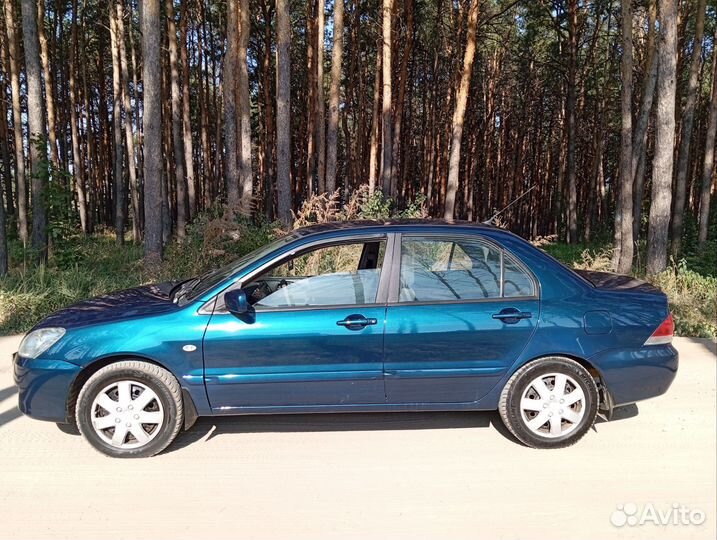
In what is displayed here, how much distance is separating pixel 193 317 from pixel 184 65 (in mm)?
17425

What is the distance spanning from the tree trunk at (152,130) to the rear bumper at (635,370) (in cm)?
880

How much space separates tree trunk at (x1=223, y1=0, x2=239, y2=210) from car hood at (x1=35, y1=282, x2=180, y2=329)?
873 cm

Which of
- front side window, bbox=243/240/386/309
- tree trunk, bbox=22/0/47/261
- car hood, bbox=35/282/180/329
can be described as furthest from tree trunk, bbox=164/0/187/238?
front side window, bbox=243/240/386/309

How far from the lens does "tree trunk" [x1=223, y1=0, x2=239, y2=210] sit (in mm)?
13445

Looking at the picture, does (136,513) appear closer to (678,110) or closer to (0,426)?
(0,426)

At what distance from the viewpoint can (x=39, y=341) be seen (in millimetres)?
3590

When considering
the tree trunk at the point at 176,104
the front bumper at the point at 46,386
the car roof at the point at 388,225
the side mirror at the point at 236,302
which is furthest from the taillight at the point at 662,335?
the tree trunk at the point at 176,104

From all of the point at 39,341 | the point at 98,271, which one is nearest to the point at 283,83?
the point at 98,271

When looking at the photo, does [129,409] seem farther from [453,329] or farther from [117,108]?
[117,108]

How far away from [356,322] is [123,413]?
5.71 ft

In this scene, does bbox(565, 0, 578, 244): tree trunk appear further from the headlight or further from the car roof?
the headlight

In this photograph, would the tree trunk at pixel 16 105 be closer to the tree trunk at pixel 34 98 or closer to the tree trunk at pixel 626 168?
the tree trunk at pixel 34 98

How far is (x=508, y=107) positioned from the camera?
96.2ft

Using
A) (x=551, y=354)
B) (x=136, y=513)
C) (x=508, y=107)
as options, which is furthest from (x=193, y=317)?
(x=508, y=107)
